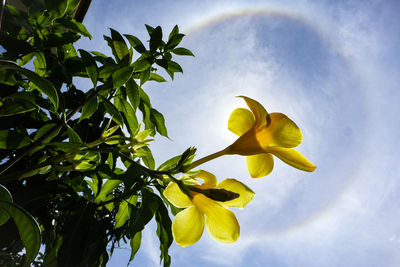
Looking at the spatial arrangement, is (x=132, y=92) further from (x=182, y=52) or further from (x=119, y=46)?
(x=182, y=52)

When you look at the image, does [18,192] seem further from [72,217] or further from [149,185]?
[149,185]

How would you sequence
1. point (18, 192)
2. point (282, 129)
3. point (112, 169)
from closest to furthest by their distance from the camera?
point (282, 129) < point (18, 192) < point (112, 169)

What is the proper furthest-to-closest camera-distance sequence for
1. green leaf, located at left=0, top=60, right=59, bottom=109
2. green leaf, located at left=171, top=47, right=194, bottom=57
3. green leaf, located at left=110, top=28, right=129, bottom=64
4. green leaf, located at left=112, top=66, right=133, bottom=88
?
green leaf, located at left=171, top=47, right=194, bottom=57 → green leaf, located at left=110, top=28, right=129, bottom=64 → green leaf, located at left=112, top=66, right=133, bottom=88 → green leaf, located at left=0, top=60, right=59, bottom=109

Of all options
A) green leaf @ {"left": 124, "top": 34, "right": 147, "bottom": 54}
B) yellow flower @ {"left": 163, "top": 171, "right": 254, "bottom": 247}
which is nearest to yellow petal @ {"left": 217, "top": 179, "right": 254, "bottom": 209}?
yellow flower @ {"left": 163, "top": 171, "right": 254, "bottom": 247}

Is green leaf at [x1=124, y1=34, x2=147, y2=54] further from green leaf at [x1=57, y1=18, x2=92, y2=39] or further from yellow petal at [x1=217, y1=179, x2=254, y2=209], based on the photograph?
yellow petal at [x1=217, y1=179, x2=254, y2=209]

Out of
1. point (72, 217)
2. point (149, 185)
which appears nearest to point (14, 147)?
point (72, 217)

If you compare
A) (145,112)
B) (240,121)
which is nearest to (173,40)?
(145,112)

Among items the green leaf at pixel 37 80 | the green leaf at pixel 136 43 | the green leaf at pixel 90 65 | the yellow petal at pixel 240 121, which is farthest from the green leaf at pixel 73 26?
the yellow petal at pixel 240 121
